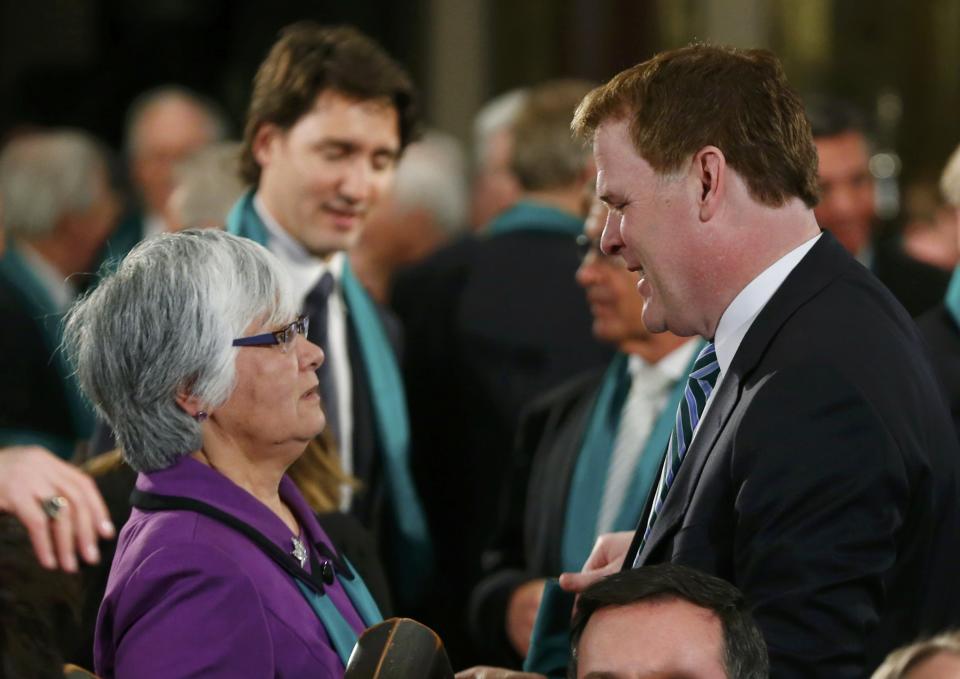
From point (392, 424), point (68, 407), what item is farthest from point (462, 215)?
point (392, 424)

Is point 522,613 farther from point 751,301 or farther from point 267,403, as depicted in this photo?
point 751,301

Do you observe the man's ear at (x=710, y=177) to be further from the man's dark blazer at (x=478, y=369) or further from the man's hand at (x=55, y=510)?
the man's dark blazer at (x=478, y=369)

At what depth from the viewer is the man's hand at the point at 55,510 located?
2.66 m

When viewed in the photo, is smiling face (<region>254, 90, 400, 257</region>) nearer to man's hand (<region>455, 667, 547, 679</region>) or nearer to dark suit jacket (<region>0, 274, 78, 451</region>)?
dark suit jacket (<region>0, 274, 78, 451</region>)

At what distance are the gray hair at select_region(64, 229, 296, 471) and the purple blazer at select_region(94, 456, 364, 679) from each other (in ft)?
0.25

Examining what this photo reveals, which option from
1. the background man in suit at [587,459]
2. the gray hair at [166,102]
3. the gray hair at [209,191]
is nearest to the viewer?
the background man in suit at [587,459]

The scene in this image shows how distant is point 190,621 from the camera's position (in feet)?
8.97

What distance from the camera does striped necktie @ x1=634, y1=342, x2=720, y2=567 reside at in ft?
9.83

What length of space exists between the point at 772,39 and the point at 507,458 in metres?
4.54

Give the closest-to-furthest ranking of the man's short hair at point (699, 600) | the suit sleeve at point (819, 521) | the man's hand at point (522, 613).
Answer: the man's short hair at point (699, 600) < the suit sleeve at point (819, 521) < the man's hand at point (522, 613)

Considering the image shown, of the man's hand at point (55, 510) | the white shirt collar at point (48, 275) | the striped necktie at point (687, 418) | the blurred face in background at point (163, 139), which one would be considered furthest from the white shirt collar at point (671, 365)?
the blurred face in background at point (163, 139)

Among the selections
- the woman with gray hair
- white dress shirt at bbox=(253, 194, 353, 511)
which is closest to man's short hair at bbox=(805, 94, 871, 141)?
white dress shirt at bbox=(253, 194, 353, 511)

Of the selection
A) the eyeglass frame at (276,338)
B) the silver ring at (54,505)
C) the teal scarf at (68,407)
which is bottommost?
the teal scarf at (68,407)

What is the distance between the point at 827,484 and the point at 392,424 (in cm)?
217
